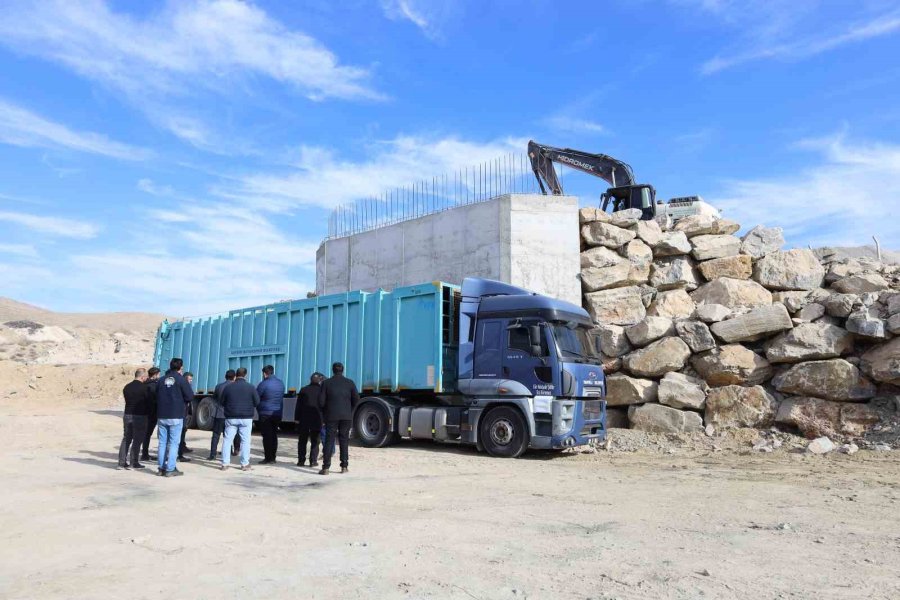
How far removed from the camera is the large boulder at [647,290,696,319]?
57.2 feet

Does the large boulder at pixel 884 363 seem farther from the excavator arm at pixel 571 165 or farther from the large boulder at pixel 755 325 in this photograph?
the excavator arm at pixel 571 165

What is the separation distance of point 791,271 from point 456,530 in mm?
15032

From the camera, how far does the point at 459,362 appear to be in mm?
12672

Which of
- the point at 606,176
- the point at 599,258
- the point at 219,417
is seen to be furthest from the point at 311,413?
the point at 606,176

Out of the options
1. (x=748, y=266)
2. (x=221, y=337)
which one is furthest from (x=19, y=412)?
(x=748, y=266)

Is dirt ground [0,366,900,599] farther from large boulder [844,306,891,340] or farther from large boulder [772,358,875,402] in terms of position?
large boulder [844,306,891,340]

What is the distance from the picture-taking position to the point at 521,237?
18453 millimetres

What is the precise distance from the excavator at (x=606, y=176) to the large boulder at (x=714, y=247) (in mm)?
4936

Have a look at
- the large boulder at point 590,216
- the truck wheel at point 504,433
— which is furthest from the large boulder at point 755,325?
the truck wheel at point 504,433

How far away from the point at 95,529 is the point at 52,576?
1.56 meters

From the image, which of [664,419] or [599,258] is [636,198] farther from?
[664,419]

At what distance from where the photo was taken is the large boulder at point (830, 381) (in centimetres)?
1350

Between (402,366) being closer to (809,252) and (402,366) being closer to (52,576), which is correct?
(52,576)

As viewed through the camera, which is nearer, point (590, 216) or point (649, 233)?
point (590, 216)
